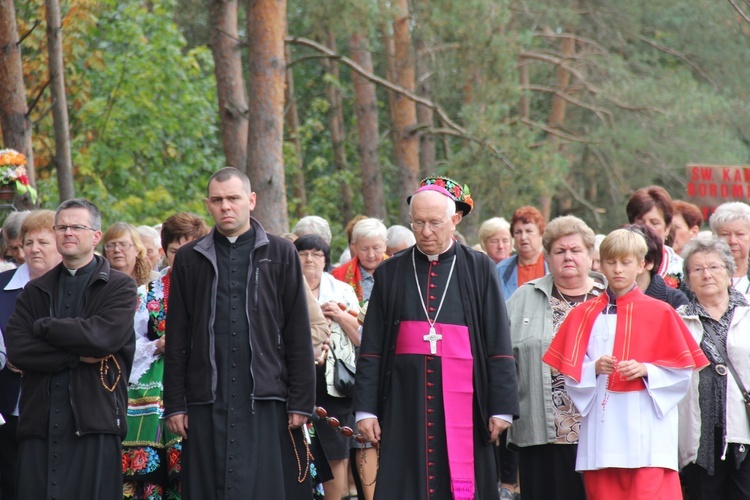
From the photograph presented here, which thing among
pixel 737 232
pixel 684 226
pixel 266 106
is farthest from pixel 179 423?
pixel 266 106

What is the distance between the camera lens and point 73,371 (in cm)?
641

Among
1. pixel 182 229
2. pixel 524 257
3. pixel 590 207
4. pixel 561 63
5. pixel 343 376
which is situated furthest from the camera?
pixel 590 207

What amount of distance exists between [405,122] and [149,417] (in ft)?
49.9

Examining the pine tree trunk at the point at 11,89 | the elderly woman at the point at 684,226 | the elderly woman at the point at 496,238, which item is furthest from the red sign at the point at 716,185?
the pine tree trunk at the point at 11,89

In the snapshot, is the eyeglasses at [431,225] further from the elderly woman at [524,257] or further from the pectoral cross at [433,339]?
the elderly woman at [524,257]

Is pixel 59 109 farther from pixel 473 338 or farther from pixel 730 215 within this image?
pixel 473 338

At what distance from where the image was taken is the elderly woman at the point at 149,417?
7539mm

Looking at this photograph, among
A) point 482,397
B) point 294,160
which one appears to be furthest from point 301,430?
point 294,160

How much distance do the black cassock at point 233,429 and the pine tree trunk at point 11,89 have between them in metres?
7.08

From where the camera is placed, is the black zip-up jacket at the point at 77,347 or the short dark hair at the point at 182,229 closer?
the black zip-up jacket at the point at 77,347

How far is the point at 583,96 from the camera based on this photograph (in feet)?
92.8

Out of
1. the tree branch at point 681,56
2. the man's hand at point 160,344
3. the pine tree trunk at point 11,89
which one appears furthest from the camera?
the tree branch at point 681,56

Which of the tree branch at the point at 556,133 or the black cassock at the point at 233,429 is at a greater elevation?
the tree branch at the point at 556,133

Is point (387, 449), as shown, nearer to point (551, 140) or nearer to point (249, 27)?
point (249, 27)
